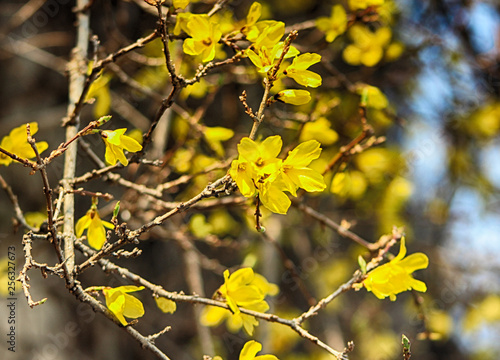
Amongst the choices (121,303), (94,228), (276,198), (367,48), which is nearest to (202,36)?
(276,198)

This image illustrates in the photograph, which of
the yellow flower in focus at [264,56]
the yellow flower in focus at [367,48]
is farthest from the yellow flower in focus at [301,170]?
the yellow flower in focus at [367,48]

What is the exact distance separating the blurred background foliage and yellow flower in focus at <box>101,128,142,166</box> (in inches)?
32.2

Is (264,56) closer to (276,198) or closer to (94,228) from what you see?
(276,198)

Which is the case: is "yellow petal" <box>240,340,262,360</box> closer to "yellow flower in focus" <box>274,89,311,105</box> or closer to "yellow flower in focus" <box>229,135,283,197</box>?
"yellow flower in focus" <box>229,135,283,197</box>

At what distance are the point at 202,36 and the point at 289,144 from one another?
3.55ft

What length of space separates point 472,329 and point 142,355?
2847 mm

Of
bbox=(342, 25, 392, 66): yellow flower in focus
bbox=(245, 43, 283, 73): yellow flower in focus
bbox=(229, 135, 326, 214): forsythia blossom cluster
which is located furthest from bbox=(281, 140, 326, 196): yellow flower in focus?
bbox=(342, 25, 392, 66): yellow flower in focus

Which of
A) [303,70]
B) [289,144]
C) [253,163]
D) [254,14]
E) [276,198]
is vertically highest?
[254,14]

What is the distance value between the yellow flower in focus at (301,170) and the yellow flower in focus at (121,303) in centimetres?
45

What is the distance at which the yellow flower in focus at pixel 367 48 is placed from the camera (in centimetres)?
207

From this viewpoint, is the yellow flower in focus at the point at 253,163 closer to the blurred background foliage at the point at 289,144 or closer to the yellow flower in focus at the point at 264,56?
the yellow flower in focus at the point at 264,56

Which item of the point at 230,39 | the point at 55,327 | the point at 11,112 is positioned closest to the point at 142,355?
the point at 55,327

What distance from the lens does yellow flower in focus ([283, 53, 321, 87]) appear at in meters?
1.12

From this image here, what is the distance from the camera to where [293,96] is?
1.10 metres
